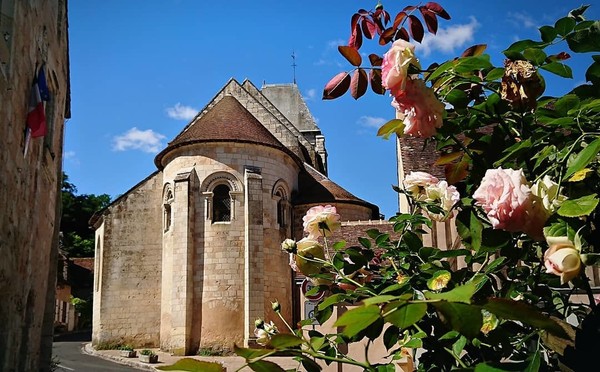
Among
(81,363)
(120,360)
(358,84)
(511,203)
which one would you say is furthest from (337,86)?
(120,360)

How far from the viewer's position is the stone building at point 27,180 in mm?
8055

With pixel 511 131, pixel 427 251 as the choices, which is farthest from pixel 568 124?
pixel 427 251

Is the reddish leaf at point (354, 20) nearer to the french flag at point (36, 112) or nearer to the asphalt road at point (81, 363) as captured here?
the french flag at point (36, 112)

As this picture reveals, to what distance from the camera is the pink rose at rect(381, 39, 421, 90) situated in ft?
5.65

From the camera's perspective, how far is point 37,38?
1002 cm

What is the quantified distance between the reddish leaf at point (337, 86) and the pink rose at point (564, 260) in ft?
3.54

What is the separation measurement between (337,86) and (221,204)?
19060 millimetres

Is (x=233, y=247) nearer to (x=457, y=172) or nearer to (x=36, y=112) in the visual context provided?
(x=36, y=112)

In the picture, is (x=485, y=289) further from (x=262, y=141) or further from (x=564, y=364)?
(x=262, y=141)

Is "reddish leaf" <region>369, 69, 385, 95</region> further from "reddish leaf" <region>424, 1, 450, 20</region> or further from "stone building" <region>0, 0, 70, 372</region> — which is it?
"stone building" <region>0, 0, 70, 372</region>

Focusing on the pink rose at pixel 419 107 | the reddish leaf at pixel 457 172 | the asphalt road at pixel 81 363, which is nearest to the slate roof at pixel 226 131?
the asphalt road at pixel 81 363

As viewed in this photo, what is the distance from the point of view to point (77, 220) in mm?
54281

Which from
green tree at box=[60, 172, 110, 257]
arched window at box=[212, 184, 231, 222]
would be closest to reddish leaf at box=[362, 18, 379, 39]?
arched window at box=[212, 184, 231, 222]

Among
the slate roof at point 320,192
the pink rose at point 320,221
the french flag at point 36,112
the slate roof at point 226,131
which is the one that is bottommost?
the pink rose at point 320,221
